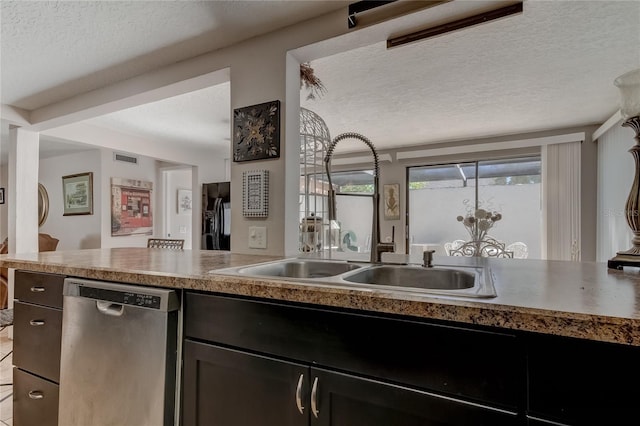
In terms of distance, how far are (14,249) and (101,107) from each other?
5.76 feet

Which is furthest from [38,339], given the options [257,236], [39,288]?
[257,236]

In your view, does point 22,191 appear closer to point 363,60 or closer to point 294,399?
point 363,60

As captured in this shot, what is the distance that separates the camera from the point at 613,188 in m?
3.47

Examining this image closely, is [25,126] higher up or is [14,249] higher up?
[25,126]

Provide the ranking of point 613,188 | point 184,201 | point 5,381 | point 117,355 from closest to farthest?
point 117,355 → point 5,381 → point 613,188 → point 184,201

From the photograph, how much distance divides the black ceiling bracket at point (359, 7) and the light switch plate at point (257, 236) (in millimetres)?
1099

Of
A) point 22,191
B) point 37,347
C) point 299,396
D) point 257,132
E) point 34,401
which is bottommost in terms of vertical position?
point 34,401

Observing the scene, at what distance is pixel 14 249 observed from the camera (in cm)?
303

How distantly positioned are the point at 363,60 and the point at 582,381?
7.21 feet

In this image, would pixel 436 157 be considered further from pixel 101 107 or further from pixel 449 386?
pixel 449 386

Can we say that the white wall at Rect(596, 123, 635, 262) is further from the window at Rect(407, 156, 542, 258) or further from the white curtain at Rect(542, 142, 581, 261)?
the window at Rect(407, 156, 542, 258)

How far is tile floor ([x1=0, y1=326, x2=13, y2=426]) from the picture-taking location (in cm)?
192

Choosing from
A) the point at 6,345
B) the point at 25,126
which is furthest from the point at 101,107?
the point at 6,345

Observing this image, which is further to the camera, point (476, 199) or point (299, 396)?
point (476, 199)
